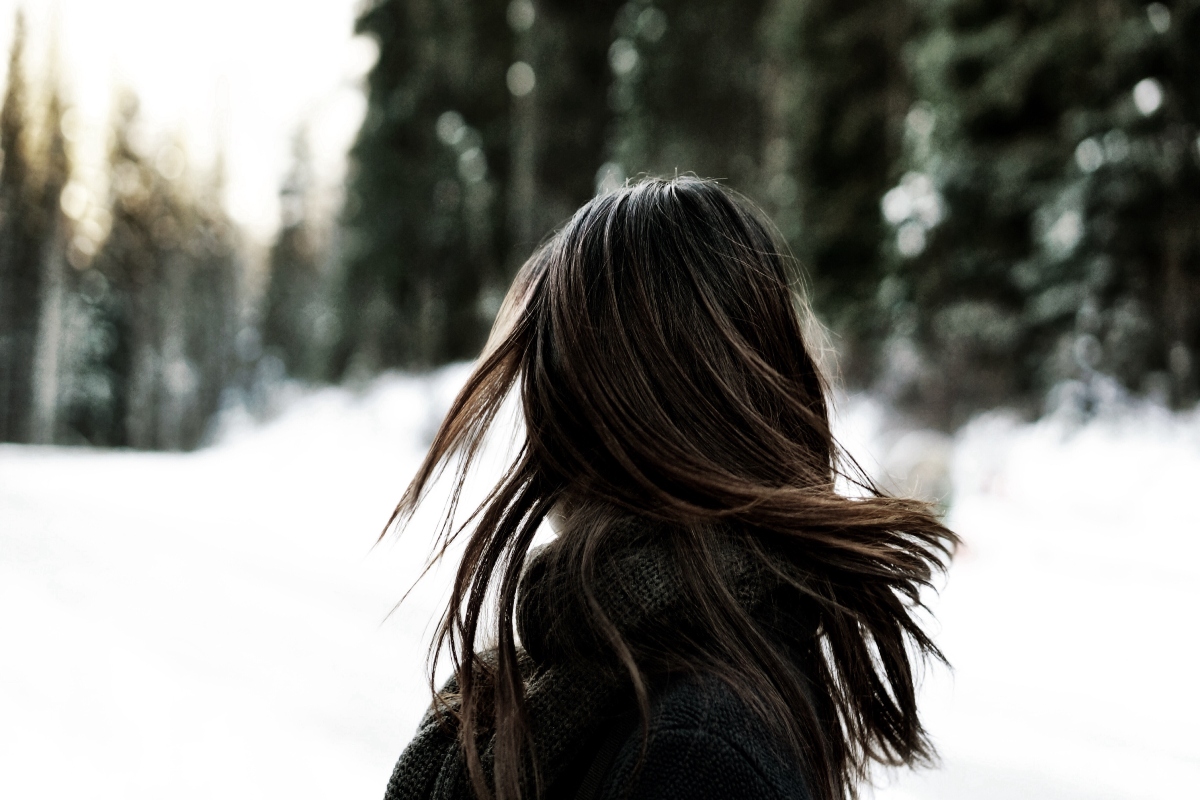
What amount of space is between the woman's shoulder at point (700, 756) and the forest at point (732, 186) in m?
2.38

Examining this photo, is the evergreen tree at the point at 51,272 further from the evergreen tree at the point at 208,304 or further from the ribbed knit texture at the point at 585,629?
the ribbed knit texture at the point at 585,629

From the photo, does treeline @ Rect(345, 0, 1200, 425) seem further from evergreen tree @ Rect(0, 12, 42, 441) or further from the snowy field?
evergreen tree @ Rect(0, 12, 42, 441)

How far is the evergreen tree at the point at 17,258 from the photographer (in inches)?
272

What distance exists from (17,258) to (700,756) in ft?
28.8

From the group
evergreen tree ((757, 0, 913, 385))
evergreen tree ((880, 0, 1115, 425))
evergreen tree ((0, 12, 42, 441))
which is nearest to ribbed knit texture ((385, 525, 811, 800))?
evergreen tree ((880, 0, 1115, 425))

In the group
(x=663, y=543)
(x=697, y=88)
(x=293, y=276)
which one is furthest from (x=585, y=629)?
(x=293, y=276)

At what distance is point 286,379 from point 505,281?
5.03m

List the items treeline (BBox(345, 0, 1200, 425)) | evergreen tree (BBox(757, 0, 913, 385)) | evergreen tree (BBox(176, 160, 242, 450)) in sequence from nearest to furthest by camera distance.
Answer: treeline (BBox(345, 0, 1200, 425)) < evergreen tree (BBox(757, 0, 913, 385)) < evergreen tree (BBox(176, 160, 242, 450))

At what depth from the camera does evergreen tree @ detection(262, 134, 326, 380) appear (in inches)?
551

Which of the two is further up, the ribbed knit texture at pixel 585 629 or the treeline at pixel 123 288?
the treeline at pixel 123 288

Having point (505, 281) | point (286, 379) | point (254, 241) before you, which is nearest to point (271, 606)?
point (505, 281)

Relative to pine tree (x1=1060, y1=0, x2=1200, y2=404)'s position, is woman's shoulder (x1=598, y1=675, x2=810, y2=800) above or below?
below

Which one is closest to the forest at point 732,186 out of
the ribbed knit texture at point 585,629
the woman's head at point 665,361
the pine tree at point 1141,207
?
the pine tree at point 1141,207

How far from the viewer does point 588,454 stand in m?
0.93
